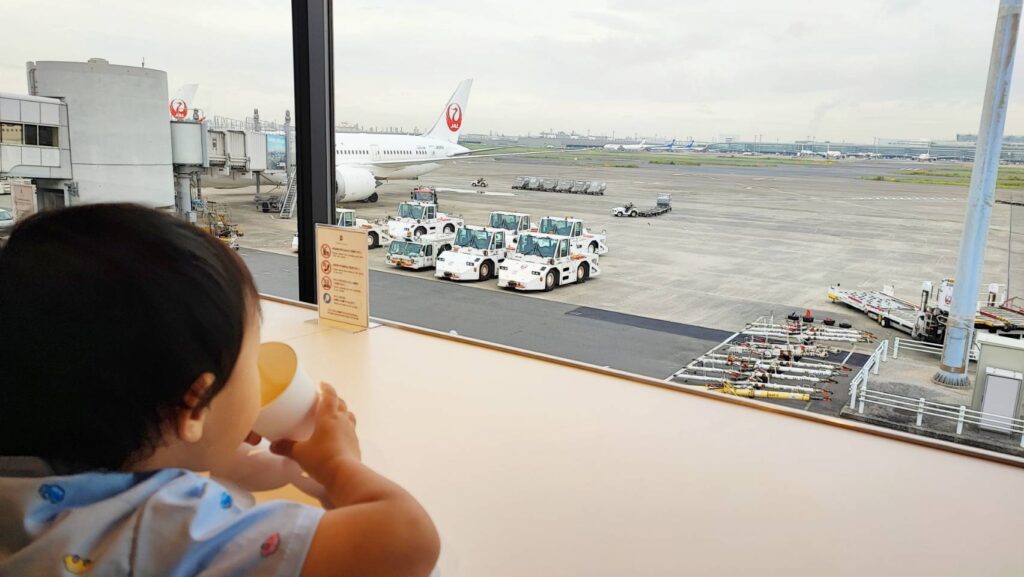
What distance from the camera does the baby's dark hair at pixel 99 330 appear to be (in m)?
0.30

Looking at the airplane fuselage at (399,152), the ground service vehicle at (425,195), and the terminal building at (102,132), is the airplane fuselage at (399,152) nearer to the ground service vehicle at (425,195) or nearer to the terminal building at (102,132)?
the ground service vehicle at (425,195)

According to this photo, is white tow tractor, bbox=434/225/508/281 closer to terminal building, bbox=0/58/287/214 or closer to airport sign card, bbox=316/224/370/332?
terminal building, bbox=0/58/287/214

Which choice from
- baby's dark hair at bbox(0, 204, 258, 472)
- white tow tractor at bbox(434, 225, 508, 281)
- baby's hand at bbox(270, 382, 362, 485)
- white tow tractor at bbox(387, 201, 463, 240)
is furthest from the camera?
white tow tractor at bbox(387, 201, 463, 240)

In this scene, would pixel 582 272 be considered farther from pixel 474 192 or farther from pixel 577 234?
pixel 474 192

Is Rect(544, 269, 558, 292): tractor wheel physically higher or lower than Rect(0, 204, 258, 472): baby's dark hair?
lower

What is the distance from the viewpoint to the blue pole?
1.45 metres

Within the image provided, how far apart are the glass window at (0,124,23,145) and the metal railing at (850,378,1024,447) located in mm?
2633

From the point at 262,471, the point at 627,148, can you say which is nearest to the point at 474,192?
the point at 627,148

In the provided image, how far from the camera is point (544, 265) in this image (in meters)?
3.43

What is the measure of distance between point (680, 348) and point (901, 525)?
2.20 meters

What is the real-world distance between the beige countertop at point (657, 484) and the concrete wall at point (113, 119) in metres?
1.71

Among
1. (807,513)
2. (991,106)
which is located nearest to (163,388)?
(807,513)

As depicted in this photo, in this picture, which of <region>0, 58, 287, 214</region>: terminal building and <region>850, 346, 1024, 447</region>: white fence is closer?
<region>850, 346, 1024, 447</region>: white fence

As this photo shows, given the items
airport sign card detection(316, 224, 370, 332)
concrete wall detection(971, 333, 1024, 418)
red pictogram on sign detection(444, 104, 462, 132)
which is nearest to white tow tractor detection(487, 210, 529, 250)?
concrete wall detection(971, 333, 1024, 418)
